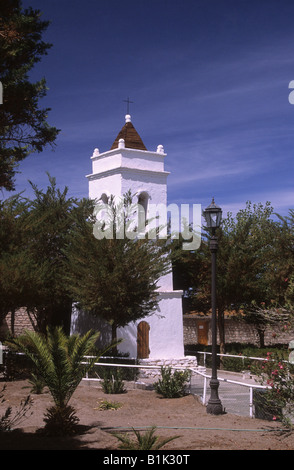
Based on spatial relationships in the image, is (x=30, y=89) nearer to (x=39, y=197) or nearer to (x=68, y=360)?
(x=68, y=360)

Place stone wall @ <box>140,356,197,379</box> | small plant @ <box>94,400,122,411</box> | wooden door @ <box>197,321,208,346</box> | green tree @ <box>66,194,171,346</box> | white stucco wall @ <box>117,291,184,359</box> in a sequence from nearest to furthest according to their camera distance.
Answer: small plant @ <box>94,400,122,411</box>
green tree @ <box>66,194,171,346</box>
stone wall @ <box>140,356,197,379</box>
white stucco wall @ <box>117,291,184,359</box>
wooden door @ <box>197,321,208,346</box>

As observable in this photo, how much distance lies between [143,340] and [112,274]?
669 cm

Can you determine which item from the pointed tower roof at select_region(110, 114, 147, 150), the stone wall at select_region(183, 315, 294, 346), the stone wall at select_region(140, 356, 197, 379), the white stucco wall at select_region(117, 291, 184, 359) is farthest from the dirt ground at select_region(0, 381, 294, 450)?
the stone wall at select_region(183, 315, 294, 346)

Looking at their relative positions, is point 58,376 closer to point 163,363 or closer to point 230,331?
point 163,363

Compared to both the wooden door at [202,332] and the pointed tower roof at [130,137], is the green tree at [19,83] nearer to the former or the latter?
the pointed tower roof at [130,137]

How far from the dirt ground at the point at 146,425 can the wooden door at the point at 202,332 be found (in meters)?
20.7

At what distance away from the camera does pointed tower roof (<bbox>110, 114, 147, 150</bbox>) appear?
27809 millimetres

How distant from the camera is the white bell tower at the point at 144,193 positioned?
2583 centimetres

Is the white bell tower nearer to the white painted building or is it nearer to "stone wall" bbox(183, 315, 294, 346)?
the white painted building

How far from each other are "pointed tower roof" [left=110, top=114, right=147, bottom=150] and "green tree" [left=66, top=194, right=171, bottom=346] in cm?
683

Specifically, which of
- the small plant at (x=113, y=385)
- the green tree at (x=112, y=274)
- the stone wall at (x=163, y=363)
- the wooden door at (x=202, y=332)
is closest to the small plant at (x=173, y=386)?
the small plant at (x=113, y=385)

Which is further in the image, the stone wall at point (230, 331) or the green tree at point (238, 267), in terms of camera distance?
the stone wall at point (230, 331)
